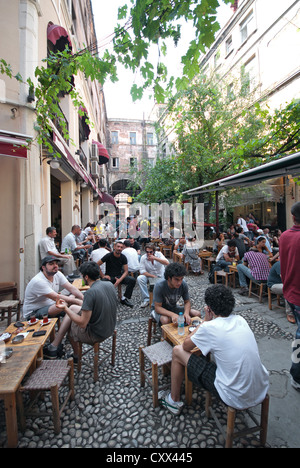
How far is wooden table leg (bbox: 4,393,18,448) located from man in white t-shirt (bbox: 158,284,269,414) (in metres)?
1.60

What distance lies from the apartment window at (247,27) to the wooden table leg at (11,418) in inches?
743

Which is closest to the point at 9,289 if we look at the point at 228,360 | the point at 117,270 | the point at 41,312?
the point at 41,312

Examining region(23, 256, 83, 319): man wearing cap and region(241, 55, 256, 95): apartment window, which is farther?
region(241, 55, 256, 95): apartment window

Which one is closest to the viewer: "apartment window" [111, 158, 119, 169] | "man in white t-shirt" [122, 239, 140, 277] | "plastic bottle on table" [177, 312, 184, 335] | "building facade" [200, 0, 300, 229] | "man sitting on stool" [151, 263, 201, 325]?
"plastic bottle on table" [177, 312, 184, 335]

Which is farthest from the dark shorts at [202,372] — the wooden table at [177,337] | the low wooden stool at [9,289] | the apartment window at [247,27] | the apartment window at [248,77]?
the apartment window at [247,27]

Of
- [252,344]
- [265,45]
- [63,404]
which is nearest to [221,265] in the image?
[252,344]

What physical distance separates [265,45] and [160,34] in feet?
44.5

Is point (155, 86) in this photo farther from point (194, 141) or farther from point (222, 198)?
point (222, 198)

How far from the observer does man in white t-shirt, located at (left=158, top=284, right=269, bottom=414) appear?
1821 mm

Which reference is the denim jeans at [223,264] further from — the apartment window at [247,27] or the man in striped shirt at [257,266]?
the apartment window at [247,27]

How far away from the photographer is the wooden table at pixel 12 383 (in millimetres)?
1822

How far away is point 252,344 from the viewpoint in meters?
1.89

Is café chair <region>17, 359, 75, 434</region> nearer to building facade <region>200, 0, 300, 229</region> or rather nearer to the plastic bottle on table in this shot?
the plastic bottle on table

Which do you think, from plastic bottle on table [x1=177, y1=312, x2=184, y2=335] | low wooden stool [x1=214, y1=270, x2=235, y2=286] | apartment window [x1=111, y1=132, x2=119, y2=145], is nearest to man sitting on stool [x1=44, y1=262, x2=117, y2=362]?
plastic bottle on table [x1=177, y1=312, x2=184, y2=335]
